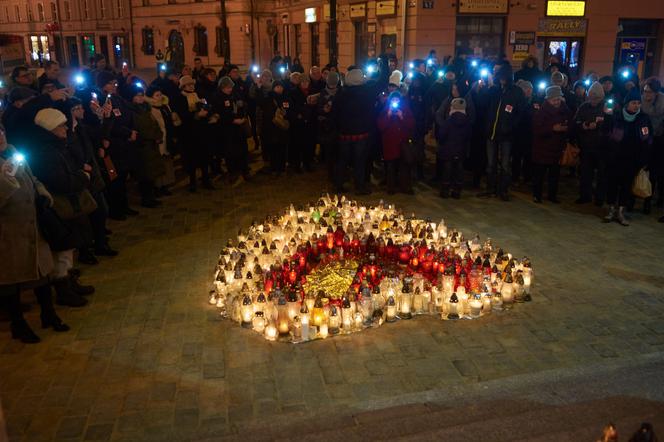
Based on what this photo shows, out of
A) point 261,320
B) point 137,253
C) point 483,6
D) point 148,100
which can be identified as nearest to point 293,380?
point 261,320

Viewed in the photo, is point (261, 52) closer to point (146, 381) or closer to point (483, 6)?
point (483, 6)

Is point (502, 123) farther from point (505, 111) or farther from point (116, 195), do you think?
point (116, 195)

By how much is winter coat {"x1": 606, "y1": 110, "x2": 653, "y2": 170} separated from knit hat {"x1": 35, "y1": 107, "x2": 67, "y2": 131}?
7.71 meters

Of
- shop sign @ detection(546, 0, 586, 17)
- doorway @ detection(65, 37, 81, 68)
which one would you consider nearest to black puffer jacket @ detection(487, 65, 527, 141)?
shop sign @ detection(546, 0, 586, 17)

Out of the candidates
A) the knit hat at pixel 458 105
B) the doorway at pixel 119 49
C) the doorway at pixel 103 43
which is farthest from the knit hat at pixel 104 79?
the doorway at pixel 103 43

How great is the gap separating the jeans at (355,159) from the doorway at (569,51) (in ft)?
41.2

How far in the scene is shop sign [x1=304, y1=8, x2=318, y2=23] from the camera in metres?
31.1

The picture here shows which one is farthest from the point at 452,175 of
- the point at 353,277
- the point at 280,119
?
the point at 353,277

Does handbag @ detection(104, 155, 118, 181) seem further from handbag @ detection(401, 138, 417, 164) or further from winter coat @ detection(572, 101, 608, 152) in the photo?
winter coat @ detection(572, 101, 608, 152)

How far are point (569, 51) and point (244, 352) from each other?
64.4 ft

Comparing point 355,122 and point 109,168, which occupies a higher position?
point 355,122

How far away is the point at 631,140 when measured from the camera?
909 cm

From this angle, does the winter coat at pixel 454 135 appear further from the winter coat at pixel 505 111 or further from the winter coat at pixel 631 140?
the winter coat at pixel 631 140

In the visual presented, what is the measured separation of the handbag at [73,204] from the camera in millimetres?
6332
